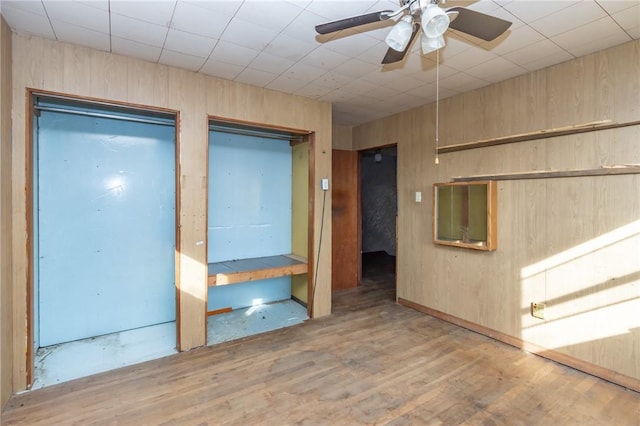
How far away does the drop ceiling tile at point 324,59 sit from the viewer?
2.53m

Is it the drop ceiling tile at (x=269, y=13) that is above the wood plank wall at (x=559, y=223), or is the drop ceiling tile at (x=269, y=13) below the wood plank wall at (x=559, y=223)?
above

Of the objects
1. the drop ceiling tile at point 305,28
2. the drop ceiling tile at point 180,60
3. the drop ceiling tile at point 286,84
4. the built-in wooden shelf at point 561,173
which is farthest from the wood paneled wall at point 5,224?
the built-in wooden shelf at point 561,173

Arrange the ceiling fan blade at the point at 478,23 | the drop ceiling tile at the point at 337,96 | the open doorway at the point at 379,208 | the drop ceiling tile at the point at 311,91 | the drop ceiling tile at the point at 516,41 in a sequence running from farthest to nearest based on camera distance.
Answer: the open doorway at the point at 379,208 < the drop ceiling tile at the point at 337,96 < the drop ceiling tile at the point at 311,91 < the drop ceiling tile at the point at 516,41 < the ceiling fan blade at the point at 478,23

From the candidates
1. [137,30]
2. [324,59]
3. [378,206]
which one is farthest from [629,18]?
[378,206]

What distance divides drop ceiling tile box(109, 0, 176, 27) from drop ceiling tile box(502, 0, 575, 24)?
2.17 metres

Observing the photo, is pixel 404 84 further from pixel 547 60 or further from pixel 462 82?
pixel 547 60

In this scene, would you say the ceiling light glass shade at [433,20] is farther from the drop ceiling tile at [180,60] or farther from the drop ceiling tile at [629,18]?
the drop ceiling tile at [180,60]

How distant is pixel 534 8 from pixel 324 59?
151 cm

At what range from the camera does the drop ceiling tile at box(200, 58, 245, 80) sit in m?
2.76

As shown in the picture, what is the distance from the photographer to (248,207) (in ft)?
13.0

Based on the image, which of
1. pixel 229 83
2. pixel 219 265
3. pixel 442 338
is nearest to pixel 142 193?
pixel 219 265

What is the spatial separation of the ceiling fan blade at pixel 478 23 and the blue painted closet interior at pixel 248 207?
113 inches

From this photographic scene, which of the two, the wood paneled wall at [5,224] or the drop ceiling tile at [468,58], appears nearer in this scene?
the wood paneled wall at [5,224]

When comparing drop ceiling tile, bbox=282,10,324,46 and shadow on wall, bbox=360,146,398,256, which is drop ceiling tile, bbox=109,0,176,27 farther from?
shadow on wall, bbox=360,146,398,256
